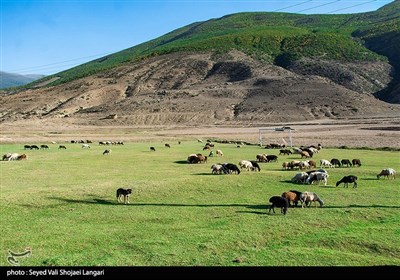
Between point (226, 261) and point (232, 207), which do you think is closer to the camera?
point (226, 261)

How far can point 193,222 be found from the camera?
1680 cm

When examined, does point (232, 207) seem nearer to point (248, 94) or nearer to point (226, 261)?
point (226, 261)

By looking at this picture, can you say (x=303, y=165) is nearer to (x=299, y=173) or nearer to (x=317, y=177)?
(x=299, y=173)

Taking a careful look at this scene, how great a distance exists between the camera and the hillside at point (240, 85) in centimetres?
11481

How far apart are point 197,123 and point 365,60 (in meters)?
82.6

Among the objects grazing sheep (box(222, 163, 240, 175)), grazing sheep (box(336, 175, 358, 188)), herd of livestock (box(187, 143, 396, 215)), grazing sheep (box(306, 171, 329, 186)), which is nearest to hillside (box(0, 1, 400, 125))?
herd of livestock (box(187, 143, 396, 215))

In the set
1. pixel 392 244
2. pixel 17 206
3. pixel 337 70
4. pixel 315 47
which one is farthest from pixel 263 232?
pixel 315 47

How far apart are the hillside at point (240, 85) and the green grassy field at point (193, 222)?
268ft

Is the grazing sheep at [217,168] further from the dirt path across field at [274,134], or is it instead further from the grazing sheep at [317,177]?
the dirt path across field at [274,134]

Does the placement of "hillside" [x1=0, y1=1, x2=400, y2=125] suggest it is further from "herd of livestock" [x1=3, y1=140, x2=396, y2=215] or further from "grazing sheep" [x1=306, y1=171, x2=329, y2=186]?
"grazing sheep" [x1=306, y1=171, x2=329, y2=186]

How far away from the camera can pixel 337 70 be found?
144000 millimetres

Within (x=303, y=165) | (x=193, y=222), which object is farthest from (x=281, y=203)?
(x=303, y=165)

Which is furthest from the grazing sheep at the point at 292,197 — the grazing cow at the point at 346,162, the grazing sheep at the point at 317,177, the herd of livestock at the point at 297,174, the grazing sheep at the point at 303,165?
the grazing cow at the point at 346,162

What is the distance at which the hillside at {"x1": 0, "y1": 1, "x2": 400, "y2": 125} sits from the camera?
11481 centimetres
